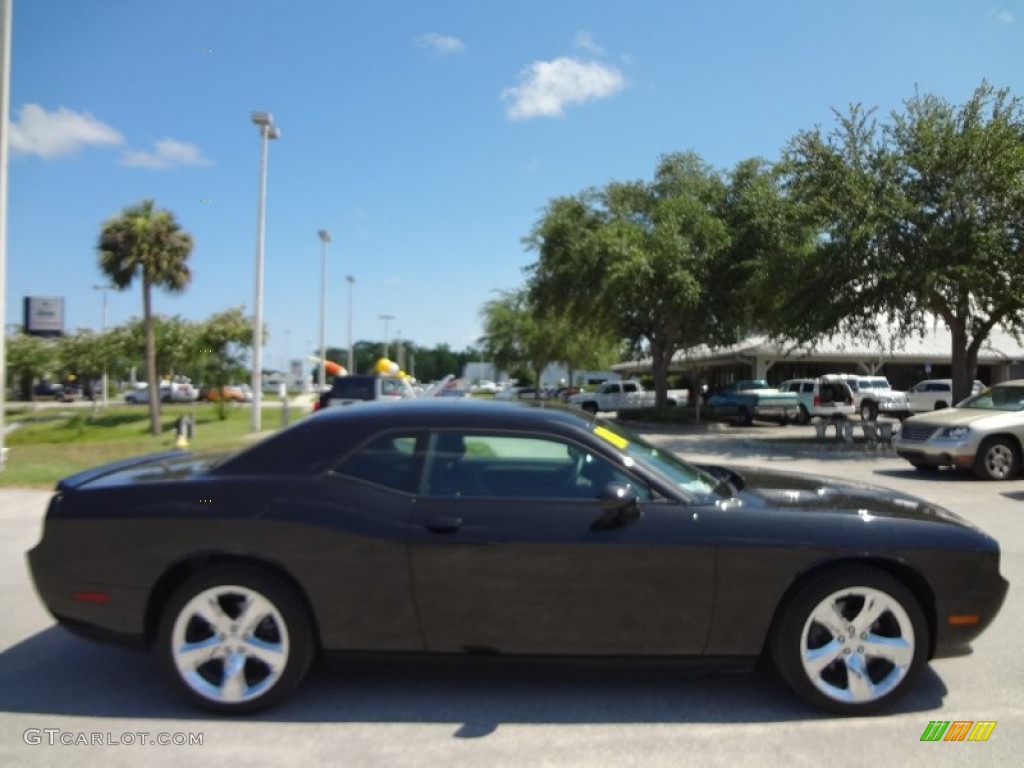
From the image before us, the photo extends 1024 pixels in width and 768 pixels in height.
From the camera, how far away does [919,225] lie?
18.4m

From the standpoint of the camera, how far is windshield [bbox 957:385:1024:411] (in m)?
13.3

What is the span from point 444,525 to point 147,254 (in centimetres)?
2732

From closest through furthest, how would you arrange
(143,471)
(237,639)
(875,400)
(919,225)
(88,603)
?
(237,639) → (88,603) → (143,471) → (919,225) → (875,400)

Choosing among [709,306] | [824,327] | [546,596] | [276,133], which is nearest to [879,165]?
[824,327]

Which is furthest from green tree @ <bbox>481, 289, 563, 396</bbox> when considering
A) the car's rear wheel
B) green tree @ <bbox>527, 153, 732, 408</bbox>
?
the car's rear wheel

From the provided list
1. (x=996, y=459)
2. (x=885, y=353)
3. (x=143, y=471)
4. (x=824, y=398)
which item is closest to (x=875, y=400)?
(x=824, y=398)

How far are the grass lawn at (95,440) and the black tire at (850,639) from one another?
199 inches

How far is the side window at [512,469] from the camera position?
392 cm

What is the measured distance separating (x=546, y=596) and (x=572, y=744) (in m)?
0.64

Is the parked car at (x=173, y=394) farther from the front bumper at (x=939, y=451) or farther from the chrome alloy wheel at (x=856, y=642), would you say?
the chrome alloy wheel at (x=856, y=642)

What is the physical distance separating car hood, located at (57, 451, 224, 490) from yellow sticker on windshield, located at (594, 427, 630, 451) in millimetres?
2007

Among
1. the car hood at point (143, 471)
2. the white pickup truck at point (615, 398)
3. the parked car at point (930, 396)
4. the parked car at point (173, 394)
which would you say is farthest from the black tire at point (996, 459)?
the parked car at point (173, 394)

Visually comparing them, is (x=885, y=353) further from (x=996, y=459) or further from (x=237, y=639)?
(x=237, y=639)

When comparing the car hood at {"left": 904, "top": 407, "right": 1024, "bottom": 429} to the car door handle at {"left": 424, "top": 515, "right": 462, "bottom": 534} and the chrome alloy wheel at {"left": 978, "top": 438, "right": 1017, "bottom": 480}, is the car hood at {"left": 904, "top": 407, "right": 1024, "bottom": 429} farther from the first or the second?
the car door handle at {"left": 424, "top": 515, "right": 462, "bottom": 534}
